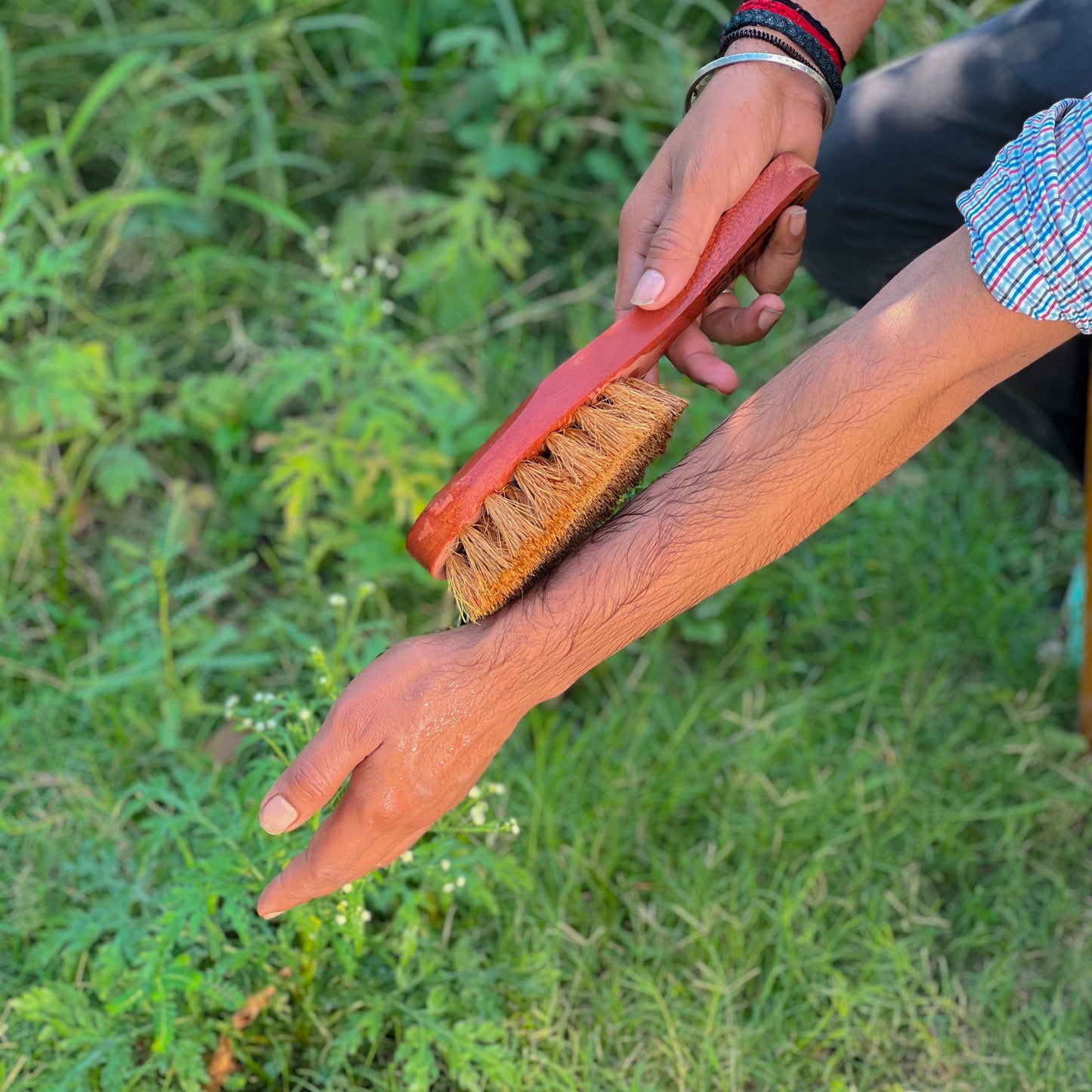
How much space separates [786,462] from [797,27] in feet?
2.40

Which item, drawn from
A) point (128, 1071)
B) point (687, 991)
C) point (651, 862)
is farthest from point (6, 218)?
point (687, 991)

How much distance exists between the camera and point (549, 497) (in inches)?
56.2

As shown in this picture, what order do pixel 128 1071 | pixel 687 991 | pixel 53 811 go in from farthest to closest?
pixel 53 811 < pixel 687 991 < pixel 128 1071

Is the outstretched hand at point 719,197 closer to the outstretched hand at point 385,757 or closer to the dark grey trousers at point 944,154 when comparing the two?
the dark grey trousers at point 944,154

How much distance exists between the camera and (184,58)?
2.92 metres

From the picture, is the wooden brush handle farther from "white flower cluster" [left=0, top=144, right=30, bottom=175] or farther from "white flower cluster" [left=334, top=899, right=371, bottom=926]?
"white flower cluster" [left=0, top=144, right=30, bottom=175]

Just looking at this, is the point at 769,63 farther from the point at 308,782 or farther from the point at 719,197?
the point at 308,782

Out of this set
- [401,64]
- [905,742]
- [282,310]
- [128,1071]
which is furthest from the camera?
[401,64]

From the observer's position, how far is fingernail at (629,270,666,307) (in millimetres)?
1505

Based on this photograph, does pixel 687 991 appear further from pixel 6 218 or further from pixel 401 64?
pixel 401 64

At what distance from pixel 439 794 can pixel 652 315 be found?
2.18 ft

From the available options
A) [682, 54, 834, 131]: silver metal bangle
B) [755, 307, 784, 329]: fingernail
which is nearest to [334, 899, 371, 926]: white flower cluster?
[755, 307, 784, 329]: fingernail

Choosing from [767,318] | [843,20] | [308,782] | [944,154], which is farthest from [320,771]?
[944,154]

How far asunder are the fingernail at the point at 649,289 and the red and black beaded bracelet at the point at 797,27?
488 mm
